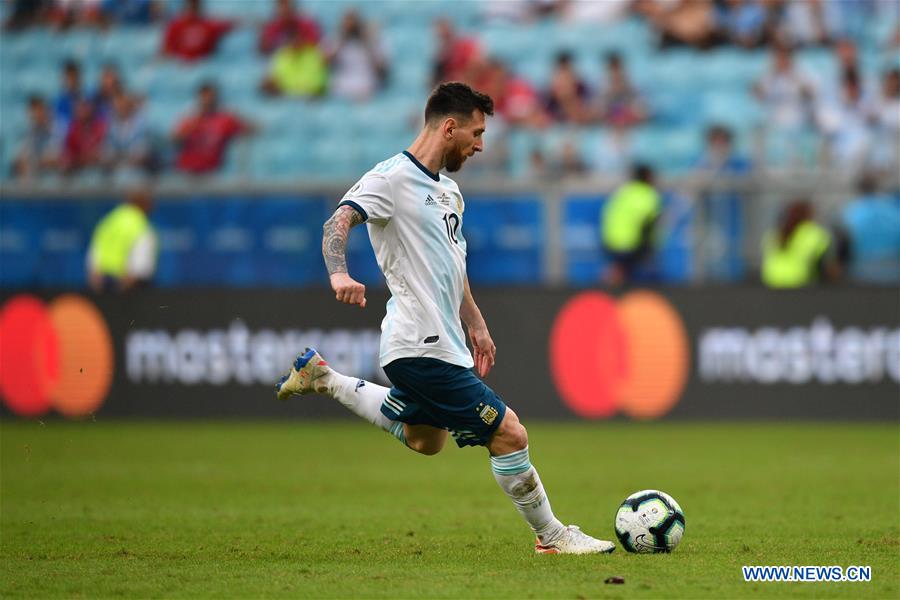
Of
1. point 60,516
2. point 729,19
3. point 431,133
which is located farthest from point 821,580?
point 729,19

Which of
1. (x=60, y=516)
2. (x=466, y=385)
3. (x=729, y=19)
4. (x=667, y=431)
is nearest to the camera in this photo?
(x=466, y=385)

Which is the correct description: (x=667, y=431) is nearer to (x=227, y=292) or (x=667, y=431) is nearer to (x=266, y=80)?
(x=227, y=292)

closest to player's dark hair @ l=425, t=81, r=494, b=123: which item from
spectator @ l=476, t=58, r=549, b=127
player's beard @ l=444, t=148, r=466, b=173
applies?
player's beard @ l=444, t=148, r=466, b=173

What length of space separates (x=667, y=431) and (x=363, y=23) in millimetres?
8990

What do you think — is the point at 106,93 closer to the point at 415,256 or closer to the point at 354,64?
the point at 354,64

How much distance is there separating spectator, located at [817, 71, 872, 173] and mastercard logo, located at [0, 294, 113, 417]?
8.69 m

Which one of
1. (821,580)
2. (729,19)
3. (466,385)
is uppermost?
(729,19)

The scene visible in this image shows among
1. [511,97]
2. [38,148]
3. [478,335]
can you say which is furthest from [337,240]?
[511,97]

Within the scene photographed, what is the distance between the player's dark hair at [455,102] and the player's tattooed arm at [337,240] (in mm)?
726

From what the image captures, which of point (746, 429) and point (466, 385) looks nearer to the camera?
point (466, 385)

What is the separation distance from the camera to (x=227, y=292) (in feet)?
56.2

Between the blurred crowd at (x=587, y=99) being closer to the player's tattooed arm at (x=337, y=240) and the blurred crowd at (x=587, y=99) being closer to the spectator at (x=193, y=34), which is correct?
the spectator at (x=193, y=34)

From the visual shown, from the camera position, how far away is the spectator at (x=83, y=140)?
1847 cm

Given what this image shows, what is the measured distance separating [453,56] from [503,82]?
1.28 metres
